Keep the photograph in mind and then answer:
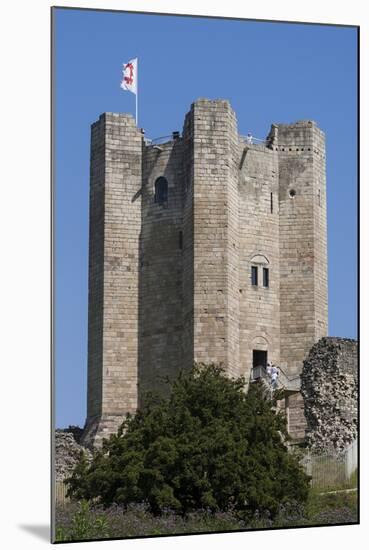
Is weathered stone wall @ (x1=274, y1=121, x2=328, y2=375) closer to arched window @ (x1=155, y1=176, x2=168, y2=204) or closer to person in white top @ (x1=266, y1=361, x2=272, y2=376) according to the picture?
person in white top @ (x1=266, y1=361, x2=272, y2=376)

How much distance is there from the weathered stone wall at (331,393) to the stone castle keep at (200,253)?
14.1 feet

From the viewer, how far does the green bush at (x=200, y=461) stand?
3734 centimetres

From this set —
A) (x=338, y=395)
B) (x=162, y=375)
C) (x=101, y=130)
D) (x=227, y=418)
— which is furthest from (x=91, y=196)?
(x=227, y=418)

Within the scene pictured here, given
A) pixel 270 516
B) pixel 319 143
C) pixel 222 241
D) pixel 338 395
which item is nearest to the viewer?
pixel 270 516

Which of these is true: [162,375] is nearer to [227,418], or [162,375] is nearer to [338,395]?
[338,395]

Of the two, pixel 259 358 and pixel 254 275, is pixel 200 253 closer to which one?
pixel 254 275

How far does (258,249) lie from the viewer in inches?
2197

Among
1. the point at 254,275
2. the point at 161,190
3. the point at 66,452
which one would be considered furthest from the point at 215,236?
the point at 66,452

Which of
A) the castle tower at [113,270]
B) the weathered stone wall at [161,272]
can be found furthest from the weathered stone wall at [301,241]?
the castle tower at [113,270]

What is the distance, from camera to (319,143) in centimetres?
5753

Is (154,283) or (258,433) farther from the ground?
(154,283)

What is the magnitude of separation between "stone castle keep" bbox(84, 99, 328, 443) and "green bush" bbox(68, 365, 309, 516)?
1229cm

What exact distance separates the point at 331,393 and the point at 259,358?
7.45 meters

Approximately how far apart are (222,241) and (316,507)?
16835mm
